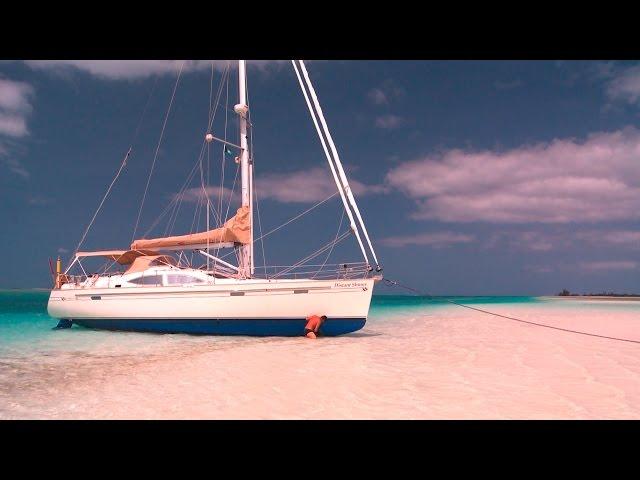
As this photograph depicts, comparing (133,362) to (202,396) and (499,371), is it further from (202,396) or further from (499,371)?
(499,371)

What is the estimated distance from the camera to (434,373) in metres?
10.1

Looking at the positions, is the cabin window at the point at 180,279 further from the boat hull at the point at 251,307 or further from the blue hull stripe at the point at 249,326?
the blue hull stripe at the point at 249,326

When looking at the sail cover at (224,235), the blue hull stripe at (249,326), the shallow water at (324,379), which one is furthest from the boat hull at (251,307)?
the sail cover at (224,235)

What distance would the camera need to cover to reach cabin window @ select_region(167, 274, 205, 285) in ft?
59.8

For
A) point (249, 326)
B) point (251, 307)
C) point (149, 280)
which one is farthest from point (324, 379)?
point (149, 280)

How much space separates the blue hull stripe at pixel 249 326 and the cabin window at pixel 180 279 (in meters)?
1.61

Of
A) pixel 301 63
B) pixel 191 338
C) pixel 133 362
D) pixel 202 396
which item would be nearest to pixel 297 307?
pixel 191 338

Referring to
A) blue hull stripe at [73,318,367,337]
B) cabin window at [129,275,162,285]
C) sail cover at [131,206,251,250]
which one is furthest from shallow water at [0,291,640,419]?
sail cover at [131,206,251,250]

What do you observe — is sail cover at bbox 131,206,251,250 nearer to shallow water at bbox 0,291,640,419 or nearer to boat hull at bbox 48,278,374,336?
boat hull at bbox 48,278,374,336

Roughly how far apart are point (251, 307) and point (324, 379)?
7.90 meters

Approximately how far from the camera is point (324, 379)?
945cm

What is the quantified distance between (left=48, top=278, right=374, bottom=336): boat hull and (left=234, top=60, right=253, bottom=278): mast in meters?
1.98

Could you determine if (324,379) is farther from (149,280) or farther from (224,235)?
(149,280)
